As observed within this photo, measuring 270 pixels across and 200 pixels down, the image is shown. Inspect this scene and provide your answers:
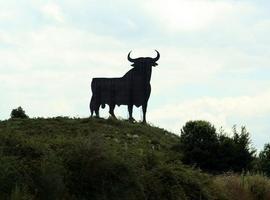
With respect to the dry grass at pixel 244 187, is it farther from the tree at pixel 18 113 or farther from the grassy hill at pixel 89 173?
the tree at pixel 18 113

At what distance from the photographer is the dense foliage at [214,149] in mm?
35250

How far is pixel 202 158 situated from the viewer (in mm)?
35188

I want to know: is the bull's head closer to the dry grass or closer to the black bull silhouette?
the black bull silhouette

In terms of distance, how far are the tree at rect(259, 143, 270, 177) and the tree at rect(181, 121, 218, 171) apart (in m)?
2.33

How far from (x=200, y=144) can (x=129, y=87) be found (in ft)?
31.3

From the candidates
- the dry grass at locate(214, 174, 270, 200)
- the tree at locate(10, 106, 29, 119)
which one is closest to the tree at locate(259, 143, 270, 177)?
the dry grass at locate(214, 174, 270, 200)

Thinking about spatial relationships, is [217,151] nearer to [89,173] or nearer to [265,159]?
[265,159]

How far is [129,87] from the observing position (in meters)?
A: 44.2

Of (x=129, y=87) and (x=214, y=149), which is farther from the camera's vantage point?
(x=129, y=87)

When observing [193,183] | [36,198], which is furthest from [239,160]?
[36,198]

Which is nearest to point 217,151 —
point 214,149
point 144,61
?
point 214,149

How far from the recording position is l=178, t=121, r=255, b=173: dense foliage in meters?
35.2

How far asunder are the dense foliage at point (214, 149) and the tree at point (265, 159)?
0.59 meters

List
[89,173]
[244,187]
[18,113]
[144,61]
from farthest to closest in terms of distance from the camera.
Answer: [18,113], [144,61], [244,187], [89,173]
